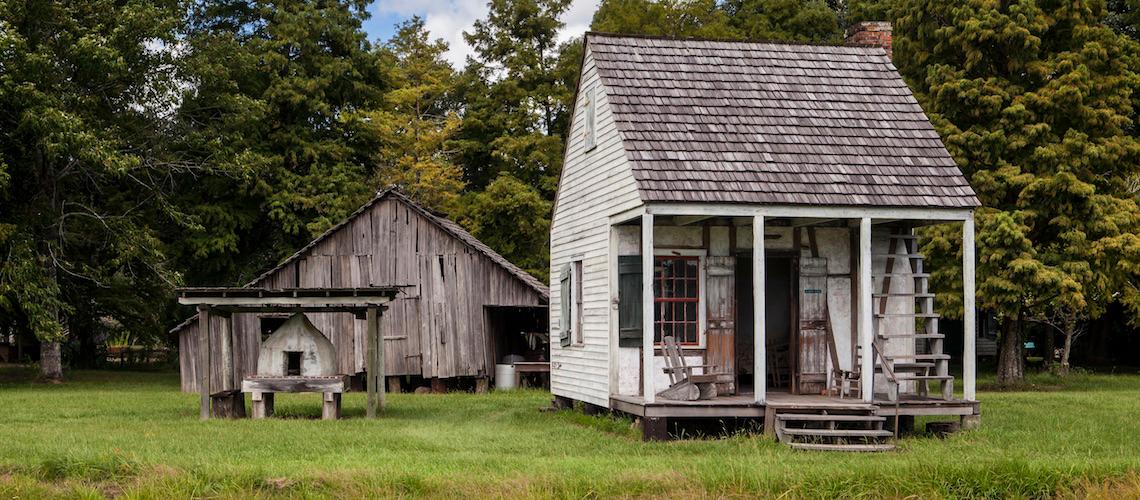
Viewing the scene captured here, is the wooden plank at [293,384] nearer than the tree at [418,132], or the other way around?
the wooden plank at [293,384]

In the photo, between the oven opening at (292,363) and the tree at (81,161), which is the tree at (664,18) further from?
the oven opening at (292,363)

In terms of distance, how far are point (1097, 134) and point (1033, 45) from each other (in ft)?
Answer: 8.74

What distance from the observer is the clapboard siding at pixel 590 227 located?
64.1ft

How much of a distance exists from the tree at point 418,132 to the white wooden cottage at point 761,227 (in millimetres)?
20234

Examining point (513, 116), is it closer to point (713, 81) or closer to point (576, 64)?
point (576, 64)

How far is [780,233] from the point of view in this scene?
19.8 metres

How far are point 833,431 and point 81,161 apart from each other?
77.4 feet

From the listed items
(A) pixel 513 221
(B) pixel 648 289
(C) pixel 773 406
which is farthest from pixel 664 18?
(C) pixel 773 406

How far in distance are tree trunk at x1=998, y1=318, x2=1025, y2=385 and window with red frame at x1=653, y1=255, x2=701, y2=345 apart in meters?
14.5

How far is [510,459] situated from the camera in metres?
14.9

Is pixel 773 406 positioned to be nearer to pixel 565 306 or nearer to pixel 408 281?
pixel 565 306

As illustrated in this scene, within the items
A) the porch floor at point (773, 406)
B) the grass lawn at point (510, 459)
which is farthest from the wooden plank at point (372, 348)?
the porch floor at point (773, 406)

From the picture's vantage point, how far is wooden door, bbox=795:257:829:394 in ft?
64.5

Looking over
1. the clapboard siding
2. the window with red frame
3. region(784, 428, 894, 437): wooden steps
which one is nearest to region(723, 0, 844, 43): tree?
the clapboard siding
